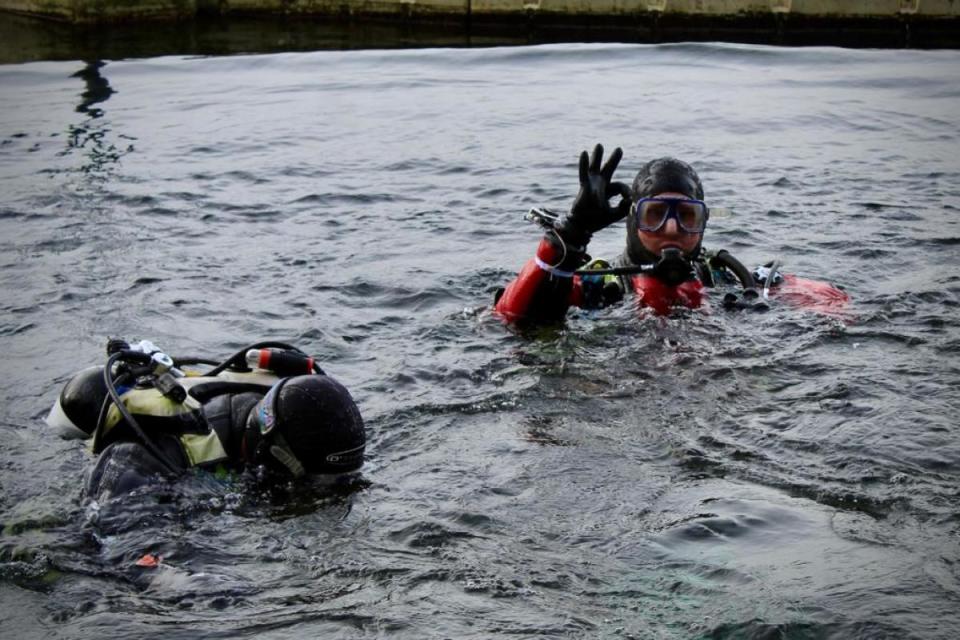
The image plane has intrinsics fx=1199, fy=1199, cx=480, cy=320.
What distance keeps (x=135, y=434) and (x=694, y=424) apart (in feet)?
8.11

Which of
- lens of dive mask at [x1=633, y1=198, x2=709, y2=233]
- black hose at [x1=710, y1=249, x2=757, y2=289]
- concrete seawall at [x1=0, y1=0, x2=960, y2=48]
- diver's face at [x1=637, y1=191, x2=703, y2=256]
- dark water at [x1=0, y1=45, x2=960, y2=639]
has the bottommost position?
dark water at [x1=0, y1=45, x2=960, y2=639]

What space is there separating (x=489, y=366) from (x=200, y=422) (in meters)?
2.06

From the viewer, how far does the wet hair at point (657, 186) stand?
21.6 feet

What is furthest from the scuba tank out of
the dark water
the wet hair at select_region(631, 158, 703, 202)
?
the wet hair at select_region(631, 158, 703, 202)

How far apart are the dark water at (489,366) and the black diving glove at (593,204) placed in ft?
2.04

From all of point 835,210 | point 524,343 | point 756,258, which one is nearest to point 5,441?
point 524,343

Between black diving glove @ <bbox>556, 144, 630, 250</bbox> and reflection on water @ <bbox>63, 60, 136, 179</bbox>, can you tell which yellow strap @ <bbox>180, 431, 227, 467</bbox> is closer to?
black diving glove @ <bbox>556, 144, 630, 250</bbox>

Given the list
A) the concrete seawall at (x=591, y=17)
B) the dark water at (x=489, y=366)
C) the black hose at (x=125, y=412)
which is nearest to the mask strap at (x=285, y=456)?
the dark water at (x=489, y=366)

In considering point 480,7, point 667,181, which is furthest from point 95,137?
point 667,181

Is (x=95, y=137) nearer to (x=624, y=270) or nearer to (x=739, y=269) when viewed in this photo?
(x=624, y=270)

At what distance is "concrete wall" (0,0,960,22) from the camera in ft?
50.1

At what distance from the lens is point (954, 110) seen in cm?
1220

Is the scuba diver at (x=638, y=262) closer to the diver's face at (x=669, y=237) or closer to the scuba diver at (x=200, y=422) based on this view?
the diver's face at (x=669, y=237)

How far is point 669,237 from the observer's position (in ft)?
21.6
